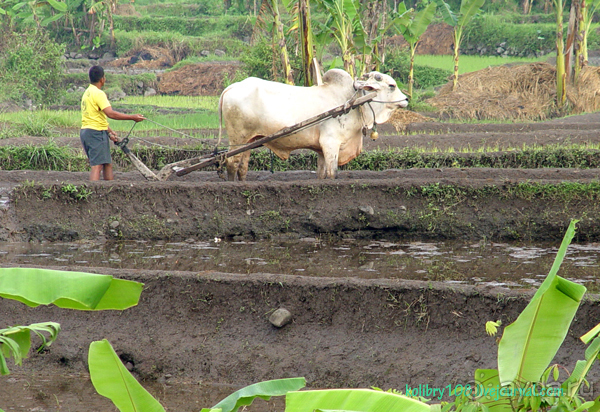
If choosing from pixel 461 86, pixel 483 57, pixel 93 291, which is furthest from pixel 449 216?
pixel 483 57

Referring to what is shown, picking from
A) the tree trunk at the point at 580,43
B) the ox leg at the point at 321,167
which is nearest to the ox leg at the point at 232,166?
the ox leg at the point at 321,167

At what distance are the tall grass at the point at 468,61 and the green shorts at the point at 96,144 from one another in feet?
55.5

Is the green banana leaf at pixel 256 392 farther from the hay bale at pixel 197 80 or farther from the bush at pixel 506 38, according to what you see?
the bush at pixel 506 38

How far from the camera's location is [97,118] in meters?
7.34

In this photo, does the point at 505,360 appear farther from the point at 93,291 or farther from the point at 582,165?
the point at 582,165

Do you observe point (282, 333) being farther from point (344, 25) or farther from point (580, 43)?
point (580, 43)

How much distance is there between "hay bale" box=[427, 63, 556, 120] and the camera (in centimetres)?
1622

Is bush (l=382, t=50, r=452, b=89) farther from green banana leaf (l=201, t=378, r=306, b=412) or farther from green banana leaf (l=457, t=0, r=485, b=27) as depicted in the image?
green banana leaf (l=201, t=378, r=306, b=412)

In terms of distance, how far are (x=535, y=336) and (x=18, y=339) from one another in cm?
147

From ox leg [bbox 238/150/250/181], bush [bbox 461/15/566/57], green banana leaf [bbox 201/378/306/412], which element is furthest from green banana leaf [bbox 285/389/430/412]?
bush [bbox 461/15/566/57]

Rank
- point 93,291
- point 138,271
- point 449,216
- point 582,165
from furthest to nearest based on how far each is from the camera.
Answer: point 582,165
point 449,216
point 138,271
point 93,291

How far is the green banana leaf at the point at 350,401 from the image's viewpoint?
184 centimetres

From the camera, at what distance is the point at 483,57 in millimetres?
25719

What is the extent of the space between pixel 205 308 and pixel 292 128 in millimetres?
3288
